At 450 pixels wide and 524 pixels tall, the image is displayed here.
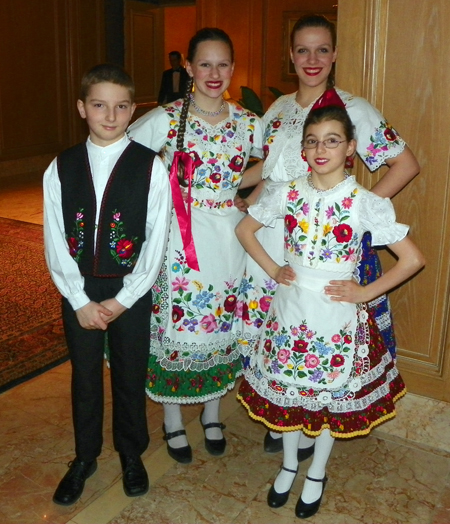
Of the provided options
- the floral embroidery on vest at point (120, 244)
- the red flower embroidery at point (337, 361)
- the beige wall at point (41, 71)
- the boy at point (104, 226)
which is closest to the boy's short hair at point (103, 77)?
the boy at point (104, 226)

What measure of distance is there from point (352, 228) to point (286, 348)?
0.41 meters

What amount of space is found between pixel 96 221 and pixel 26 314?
1.97 m

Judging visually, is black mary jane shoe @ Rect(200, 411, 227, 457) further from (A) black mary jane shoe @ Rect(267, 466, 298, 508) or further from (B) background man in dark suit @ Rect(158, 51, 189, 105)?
(B) background man in dark suit @ Rect(158, 51, 189, 105)

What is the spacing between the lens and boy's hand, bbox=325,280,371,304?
6.24 ft

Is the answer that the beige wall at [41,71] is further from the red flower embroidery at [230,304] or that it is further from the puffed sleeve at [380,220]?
the puffed sleeve at [380,220]

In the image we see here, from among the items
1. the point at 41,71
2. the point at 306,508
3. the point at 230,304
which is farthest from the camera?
the point at 41,71

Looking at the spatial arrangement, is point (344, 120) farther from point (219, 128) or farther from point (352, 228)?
point (219, 128)

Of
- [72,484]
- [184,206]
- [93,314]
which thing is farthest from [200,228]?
[72,484]

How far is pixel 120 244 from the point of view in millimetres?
1931

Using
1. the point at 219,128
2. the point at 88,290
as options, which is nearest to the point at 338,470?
the point at 88,290

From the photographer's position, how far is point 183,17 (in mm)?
12664

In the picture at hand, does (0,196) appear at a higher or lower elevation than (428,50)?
lower

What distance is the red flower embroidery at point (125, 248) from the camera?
1.93 m

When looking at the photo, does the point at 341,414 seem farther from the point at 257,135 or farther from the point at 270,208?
the point at 257,135
